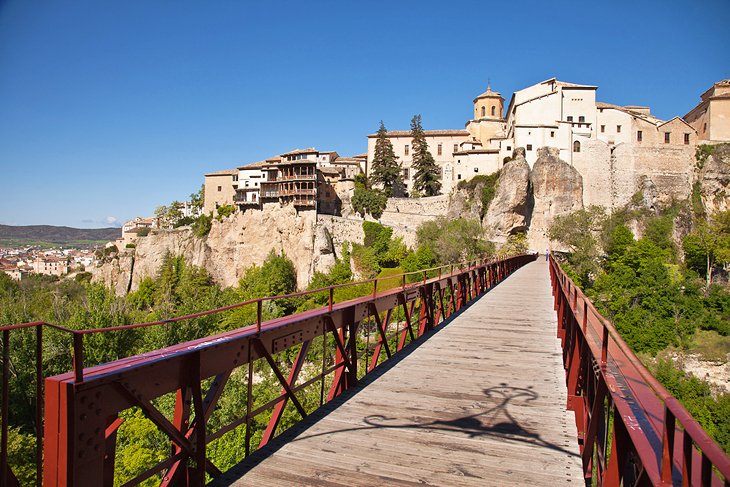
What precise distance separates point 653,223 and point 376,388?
63682 mm

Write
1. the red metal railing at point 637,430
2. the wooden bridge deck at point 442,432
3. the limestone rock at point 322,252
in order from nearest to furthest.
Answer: the red metal railing at point 637,430 < the wooden bridge deck at point 442,432 < the limestone rock at point 322,252

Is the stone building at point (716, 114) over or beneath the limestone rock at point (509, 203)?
over

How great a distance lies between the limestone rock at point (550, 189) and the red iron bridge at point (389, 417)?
187 feet

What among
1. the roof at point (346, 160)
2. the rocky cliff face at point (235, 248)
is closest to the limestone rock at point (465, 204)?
the rocky cliff face at point (235, 248)

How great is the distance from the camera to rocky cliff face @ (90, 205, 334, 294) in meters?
60.1

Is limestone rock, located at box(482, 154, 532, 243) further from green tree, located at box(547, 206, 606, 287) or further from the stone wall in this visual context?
the stone wall

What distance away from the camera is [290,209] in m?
61.9

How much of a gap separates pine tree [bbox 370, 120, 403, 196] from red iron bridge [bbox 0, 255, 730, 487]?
2341 inches

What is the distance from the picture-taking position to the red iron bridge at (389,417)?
9.55 feet

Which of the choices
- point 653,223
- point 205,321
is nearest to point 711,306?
point 653,223

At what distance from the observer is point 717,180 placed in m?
61.8

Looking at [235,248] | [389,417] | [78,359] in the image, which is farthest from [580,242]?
[78,359]

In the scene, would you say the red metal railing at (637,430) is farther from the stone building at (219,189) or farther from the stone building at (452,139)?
the stone building at (219,189)

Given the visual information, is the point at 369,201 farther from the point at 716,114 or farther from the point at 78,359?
the point at 78,359
